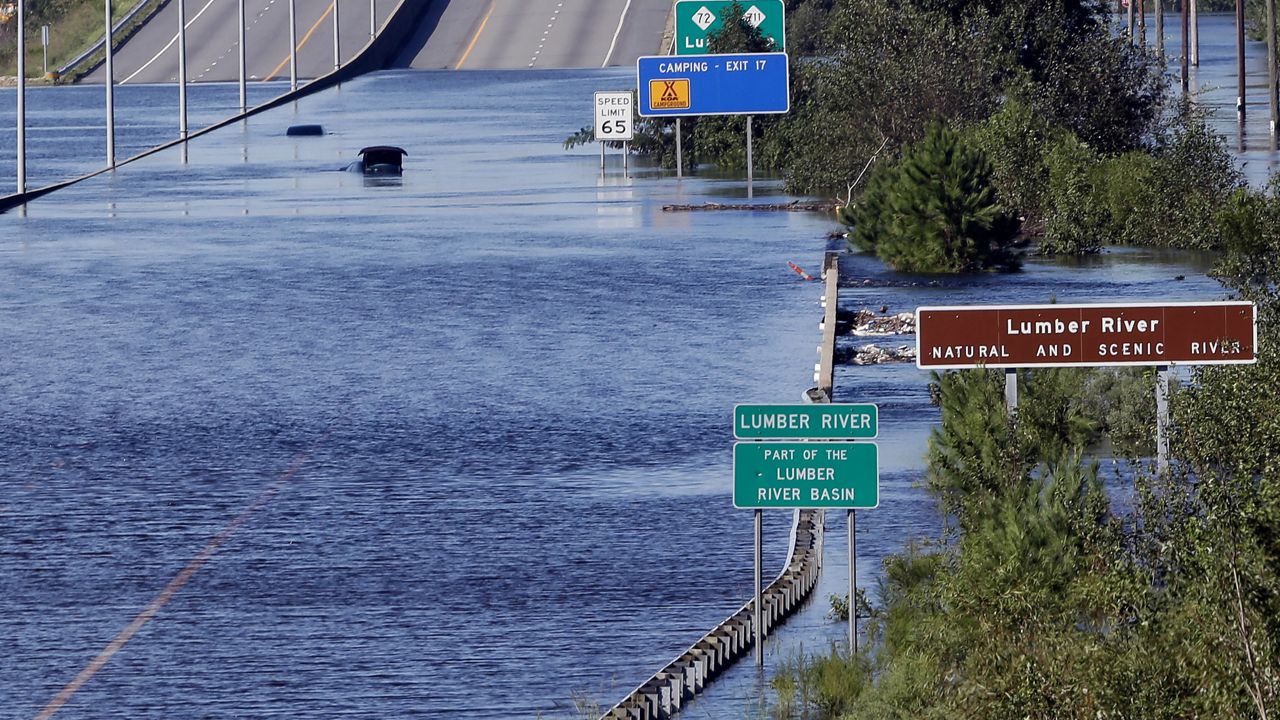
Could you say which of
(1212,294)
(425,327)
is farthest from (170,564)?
(1212,294)

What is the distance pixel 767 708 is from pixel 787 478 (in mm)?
1916

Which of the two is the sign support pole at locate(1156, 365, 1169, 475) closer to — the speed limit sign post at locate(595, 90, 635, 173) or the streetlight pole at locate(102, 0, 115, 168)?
the speed limit sign post at locate(595, 90, 635, 173)

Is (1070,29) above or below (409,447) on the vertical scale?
above

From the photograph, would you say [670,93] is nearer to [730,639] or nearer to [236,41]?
[730,639]

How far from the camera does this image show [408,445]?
2998cm

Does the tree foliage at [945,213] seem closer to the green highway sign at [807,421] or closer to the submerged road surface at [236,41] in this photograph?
the green highway sign at [807,421]

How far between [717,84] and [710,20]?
A: 23.6 ft

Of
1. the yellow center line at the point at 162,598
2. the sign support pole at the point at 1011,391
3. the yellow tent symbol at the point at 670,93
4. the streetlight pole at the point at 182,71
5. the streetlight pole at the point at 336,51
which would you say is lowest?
the yellow center line at the point at 162,598

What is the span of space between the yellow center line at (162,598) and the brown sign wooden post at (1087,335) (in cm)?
792

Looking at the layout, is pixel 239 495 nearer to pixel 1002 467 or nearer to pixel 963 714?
pixel 1002 467

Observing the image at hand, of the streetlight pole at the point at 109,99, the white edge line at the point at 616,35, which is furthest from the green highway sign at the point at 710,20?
the white edge line at the point at 616,35

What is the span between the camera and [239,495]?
2711 cm

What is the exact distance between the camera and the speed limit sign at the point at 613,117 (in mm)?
73000

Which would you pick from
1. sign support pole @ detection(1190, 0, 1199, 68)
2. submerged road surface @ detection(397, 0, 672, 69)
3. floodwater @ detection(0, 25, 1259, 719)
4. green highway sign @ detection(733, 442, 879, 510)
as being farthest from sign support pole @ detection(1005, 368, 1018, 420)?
submerged road surface @ detection(397, 0, 672, 69)
